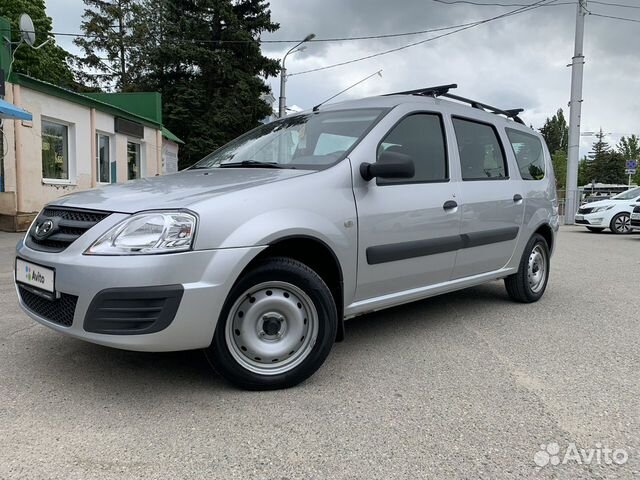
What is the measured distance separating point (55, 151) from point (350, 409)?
488 inches

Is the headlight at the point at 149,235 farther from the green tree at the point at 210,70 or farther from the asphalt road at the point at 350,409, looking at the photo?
the green tree at the point at 210,70

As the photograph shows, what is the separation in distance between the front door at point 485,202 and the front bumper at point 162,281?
2.12 metres

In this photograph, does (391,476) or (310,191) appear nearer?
(391,476)

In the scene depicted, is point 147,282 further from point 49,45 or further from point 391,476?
point 49,45

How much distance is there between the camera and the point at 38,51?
29.0 meters

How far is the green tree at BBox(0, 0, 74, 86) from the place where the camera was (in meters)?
27.3

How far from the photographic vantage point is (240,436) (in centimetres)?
237

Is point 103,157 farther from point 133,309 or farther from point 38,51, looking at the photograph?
point 38,51

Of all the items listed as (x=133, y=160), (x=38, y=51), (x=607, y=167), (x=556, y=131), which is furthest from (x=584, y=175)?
(x=133, y=160)

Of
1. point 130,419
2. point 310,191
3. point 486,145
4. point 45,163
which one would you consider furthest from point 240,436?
point 45,163

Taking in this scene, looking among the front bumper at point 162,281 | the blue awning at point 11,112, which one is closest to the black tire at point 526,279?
the front bumper at point 162,281

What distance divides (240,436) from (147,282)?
33.3 inches

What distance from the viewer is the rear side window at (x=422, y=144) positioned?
11.8 ft

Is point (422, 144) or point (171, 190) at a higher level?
point (422, 144)
